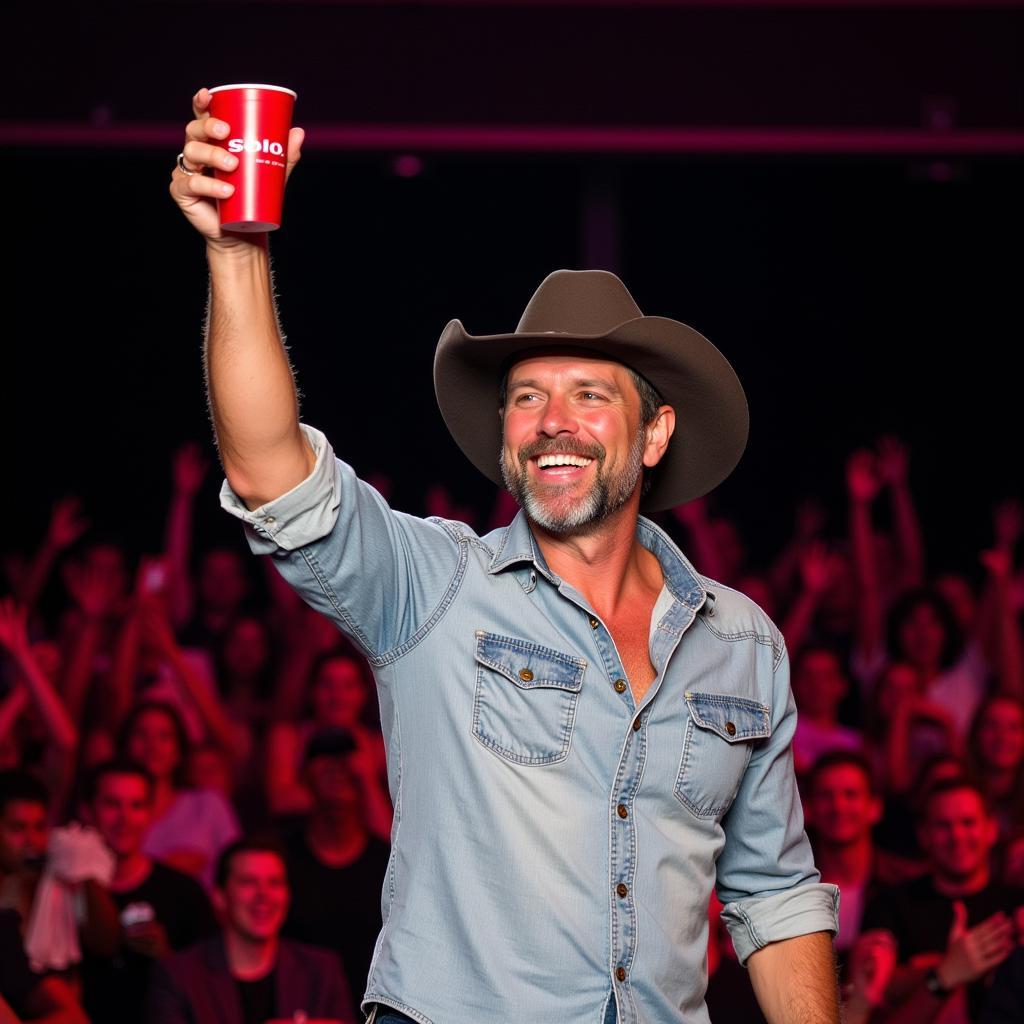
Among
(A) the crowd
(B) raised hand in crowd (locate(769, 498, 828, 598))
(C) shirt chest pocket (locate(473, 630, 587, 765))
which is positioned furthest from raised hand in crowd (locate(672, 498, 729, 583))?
(C) shirt chest pocket (locate(473, 630, 587, 765))

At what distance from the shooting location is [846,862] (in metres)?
4.62

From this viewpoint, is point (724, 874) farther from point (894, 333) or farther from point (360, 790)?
point (894, 333)

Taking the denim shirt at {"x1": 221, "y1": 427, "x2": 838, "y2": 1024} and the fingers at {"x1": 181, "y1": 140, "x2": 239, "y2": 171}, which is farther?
the denim shirt at {"x1": 221, "y1": 427, "x2": 838, "y2": 1024}

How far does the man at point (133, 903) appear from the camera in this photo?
428 centimetres

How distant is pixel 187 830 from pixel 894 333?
16.8ft

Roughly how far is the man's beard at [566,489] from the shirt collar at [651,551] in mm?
32

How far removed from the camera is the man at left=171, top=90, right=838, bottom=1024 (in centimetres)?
200

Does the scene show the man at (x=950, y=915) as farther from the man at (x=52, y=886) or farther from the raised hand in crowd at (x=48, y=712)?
the raised hand in crowd at (x=48, y=712)

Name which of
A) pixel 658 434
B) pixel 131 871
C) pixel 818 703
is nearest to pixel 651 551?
pixel 658 434

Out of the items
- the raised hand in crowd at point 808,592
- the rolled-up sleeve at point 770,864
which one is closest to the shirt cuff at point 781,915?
the rolled-up sleeve at point 770,864

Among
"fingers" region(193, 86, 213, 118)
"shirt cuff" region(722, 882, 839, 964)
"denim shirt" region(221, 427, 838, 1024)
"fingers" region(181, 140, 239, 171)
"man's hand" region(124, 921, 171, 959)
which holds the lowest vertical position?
"man's hand" region(124, 921, 171, 959)

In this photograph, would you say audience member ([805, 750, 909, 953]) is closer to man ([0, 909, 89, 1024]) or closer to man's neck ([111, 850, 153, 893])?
man's neck ([111, 850, 153, 893])

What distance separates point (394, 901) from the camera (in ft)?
6.94

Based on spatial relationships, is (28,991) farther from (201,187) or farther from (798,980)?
(201,187)
